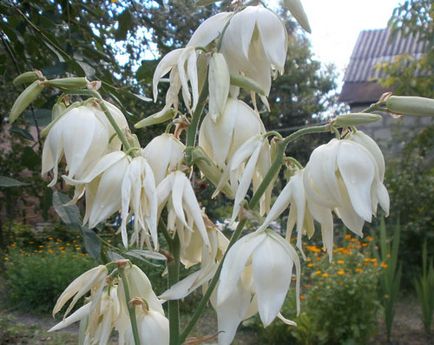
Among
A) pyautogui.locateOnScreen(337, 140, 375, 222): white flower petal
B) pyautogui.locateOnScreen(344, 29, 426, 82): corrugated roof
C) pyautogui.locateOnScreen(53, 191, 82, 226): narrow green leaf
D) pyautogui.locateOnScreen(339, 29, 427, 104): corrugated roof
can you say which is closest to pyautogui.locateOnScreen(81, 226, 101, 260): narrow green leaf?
pyautogui.locateOnScreen(53, 191, 82, 226): narrow green leaf

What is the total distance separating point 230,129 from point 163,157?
0.08m

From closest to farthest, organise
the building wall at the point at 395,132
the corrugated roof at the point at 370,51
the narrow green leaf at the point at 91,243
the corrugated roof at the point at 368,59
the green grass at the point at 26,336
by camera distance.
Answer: the narrow green leaf at the point at 91,243 < the green grass at the point at 26,336 < the building wall at the point at 395,132 < the corrugated roof at the point at 368,59 < the corrugated roof at the point at 370,51

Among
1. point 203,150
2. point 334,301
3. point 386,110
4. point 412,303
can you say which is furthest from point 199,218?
point 412,303

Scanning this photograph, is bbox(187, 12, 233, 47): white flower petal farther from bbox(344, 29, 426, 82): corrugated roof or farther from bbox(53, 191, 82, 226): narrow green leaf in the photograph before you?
bbox(344, 29, 426, 82): corrugated roof

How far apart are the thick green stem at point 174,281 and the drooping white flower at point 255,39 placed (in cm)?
18

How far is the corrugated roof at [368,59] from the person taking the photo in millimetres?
6074

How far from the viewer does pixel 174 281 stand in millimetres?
645

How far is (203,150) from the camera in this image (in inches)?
25.1

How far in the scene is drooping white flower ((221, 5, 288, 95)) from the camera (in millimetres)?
592

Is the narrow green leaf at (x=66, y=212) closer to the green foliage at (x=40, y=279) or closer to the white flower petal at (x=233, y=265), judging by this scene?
the white flower petal at (x=233, y=265)

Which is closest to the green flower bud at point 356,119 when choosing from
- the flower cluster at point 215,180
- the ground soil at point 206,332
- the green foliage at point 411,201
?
the flower cluster at point 215,180

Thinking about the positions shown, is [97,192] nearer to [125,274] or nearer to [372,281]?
[125,274]

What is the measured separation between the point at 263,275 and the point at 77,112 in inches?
9.3

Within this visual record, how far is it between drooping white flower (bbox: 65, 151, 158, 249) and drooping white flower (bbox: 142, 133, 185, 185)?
0.14 feet
